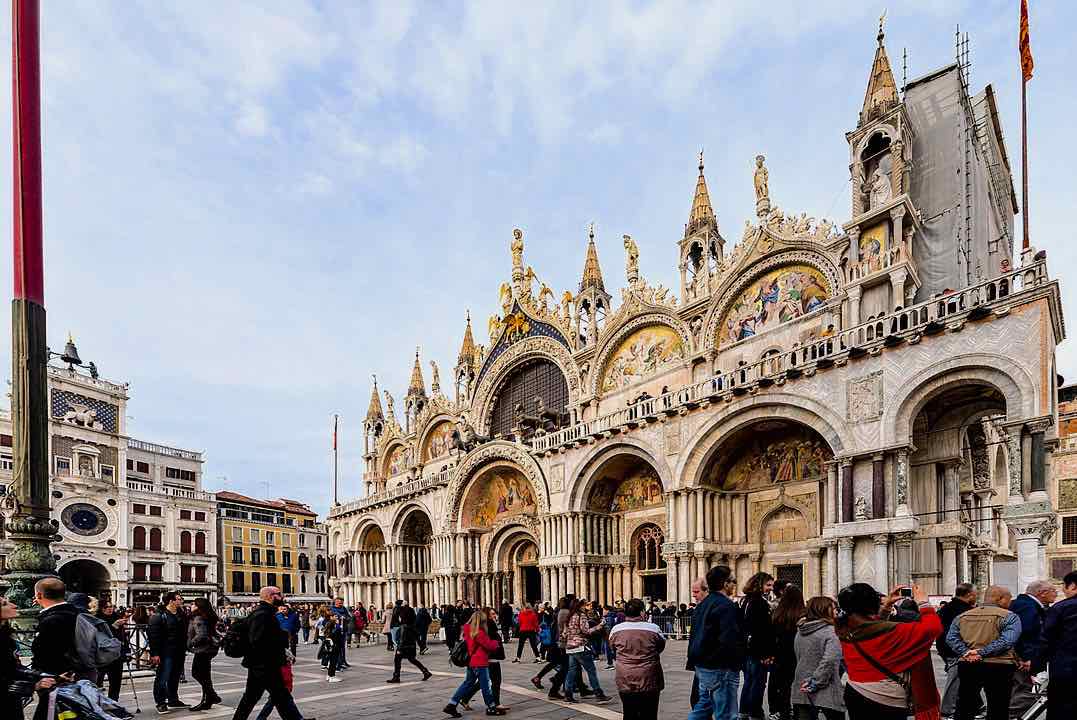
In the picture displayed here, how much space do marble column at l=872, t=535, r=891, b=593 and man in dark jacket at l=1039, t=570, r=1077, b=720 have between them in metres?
12.3

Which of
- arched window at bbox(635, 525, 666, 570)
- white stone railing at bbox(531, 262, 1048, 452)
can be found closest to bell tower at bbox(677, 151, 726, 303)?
white stone railing at bbox(531, 262, 1048, 452)

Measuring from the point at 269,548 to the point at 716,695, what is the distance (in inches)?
2542

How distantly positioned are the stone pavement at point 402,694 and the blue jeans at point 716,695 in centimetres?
260

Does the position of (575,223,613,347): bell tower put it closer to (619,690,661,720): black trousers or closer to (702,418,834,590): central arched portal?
(702,418,834,590): central arched portal

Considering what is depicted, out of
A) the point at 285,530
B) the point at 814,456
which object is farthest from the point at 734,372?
the point at 285,530

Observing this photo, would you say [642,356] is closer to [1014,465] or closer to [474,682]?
[1014,465]

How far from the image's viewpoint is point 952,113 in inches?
906

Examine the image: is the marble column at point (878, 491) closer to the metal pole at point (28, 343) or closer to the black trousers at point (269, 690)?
the black trousers at point (269, 690)

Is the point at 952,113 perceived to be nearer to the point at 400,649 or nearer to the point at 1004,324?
the point at 1004,324

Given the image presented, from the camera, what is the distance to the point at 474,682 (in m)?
9.90

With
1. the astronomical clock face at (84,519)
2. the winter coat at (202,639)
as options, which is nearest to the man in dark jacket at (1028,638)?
the winter coat at (202,639)

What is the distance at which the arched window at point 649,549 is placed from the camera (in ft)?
85.8

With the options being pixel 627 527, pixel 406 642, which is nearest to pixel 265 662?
pixel 406 642

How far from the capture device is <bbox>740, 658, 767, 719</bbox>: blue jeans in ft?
28.2
